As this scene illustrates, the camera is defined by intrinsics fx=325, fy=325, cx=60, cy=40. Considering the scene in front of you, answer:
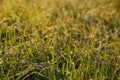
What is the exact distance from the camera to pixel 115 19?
3.99 m

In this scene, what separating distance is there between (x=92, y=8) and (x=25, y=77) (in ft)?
8.08

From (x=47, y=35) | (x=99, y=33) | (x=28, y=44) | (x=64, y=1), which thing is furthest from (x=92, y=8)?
(x=28, y=44)

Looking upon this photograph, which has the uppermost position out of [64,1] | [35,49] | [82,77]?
[64,1]

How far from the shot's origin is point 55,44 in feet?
8.89

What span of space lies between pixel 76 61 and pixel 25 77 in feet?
1.54

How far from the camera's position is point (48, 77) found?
228cm

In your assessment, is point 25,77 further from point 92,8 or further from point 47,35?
point 92,8

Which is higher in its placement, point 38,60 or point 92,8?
point 92,8

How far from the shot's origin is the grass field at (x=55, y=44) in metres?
2.33

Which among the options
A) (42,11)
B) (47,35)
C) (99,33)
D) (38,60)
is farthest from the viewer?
(42,11)

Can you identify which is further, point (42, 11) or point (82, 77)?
point (42, 11)

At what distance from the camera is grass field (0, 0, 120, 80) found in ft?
7.64

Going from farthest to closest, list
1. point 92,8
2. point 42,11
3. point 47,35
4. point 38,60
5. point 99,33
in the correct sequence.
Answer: point 92,8 < point 42,11 < point 99,33 < point 47,35 < point 38,60

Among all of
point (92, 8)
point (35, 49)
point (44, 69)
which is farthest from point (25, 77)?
point (92, 8)
